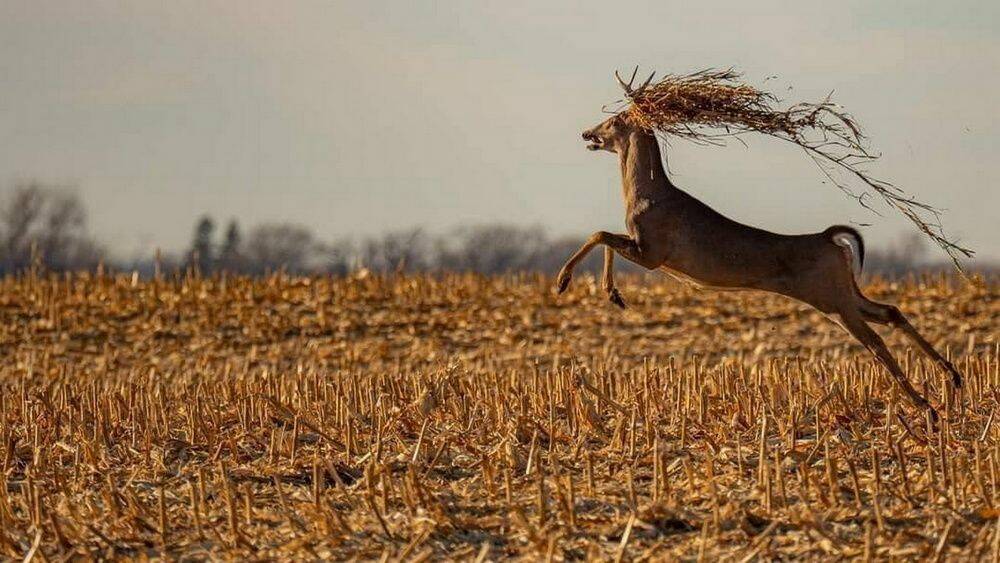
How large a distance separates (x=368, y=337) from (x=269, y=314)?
1.74m

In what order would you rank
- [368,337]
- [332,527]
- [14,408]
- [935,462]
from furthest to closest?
[368,337], [14,408], [935,462], [332,527]

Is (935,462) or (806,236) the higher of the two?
(806,236)

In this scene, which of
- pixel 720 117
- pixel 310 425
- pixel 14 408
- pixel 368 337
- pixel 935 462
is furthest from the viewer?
pixel 368 337

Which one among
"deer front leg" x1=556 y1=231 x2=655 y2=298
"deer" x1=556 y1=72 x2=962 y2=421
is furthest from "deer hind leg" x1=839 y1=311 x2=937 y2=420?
"deer front leg" x1=556 y1=231 x2=655 y2=298

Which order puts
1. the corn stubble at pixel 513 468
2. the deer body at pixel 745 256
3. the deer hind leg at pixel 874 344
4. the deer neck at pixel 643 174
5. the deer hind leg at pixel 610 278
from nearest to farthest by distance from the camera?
the corn stubble at pixel 513 468 → the deer hind leg at pixel 874 344 → the deer body at pixel 745 256 → the deer neck at pixel 643 174 → the deer hind leg at pixel 610 278

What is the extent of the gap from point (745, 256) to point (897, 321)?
1.15m

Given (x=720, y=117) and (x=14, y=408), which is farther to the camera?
(x=14, y=408)

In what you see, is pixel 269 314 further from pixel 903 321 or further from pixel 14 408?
pixel 903 321

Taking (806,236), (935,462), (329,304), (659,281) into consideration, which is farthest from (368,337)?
(935,462)

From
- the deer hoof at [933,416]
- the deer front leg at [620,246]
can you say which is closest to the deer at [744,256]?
the deer front leg at [620,246]

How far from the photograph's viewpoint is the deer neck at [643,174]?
10602mm

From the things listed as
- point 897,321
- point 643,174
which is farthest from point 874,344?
point 643,174

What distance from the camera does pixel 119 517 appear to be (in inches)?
307

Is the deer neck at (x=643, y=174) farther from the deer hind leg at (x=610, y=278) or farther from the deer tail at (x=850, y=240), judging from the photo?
the deer tail at (x=850, y=240)
